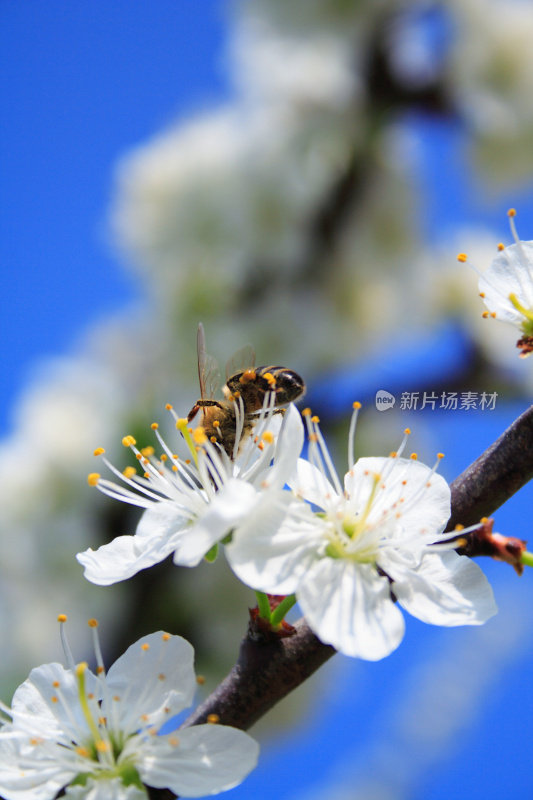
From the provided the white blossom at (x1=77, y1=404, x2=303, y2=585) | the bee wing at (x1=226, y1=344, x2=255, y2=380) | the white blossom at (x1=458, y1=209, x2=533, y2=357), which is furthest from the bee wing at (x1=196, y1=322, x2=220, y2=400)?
the white blossom at (x1=458, y1=209, x2=533, y2=357)

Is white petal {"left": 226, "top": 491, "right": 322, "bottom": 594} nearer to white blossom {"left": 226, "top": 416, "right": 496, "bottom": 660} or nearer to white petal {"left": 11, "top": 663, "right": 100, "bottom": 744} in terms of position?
white blossom {"left": 226, "top": 416, "right": 496, "bottom": 660}

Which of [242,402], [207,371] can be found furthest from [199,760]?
[207,371]

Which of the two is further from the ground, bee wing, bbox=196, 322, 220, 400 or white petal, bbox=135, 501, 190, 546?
bee wing, bbox=196, 322, 220, 400

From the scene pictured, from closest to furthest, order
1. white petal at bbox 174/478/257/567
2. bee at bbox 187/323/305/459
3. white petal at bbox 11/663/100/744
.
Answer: white petal at bbox 174/478/257/567 → white petal at bbox 11/663/100/744 → bee at bbox 187/323/305/459

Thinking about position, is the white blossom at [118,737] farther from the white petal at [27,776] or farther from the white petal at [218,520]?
the white petal at [218,520]

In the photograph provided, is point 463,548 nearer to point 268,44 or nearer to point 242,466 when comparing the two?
point 242,466

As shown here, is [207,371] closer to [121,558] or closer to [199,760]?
[121,558]
